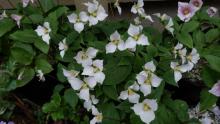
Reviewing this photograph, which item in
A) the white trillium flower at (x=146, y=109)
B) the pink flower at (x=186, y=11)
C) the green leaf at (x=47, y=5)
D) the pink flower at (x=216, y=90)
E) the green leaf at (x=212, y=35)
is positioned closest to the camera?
the white trillium flower at (x=146, y=109)

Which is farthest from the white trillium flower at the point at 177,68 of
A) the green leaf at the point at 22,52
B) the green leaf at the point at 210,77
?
the green leaf at the point at 22,52

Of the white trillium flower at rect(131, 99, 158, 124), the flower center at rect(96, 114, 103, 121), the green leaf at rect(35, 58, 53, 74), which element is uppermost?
the white trillium flower at rect(131, 99, 158, 124)

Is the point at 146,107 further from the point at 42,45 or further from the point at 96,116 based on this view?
the point at 42,45

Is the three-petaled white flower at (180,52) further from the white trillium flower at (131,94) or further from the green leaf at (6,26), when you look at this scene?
the green leaf at (6,26)

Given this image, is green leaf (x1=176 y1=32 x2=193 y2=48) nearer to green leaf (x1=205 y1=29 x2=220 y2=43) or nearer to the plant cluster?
the plant cluster

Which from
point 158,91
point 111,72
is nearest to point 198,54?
point 158,91

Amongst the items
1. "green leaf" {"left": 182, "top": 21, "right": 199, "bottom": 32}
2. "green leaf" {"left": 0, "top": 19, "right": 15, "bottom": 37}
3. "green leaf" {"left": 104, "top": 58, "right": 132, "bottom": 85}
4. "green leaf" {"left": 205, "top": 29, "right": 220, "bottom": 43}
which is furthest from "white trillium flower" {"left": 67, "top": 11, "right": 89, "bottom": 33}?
"green leaf" {"left": 205, "top": 29, "right": 220, "bottom": 43}
